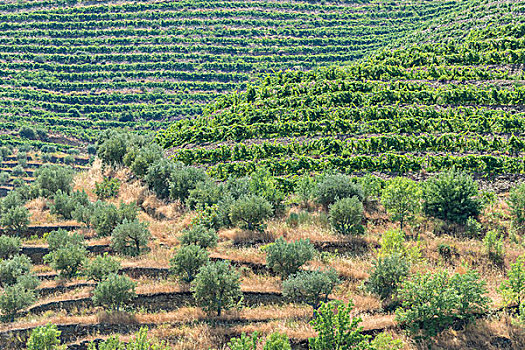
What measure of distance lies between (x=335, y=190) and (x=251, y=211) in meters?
5.19

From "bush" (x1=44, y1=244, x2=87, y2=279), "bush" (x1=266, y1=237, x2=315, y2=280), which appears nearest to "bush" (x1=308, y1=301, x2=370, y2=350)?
"bush" (x1=266, y1=237, x2=315, y2=280)

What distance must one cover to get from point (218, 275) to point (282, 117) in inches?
843

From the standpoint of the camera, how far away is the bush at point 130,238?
25.3 m

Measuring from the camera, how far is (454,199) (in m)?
26.4

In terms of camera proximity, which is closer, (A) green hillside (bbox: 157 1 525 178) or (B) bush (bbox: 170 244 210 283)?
(B) bush (bbox: 170 244 210 283)

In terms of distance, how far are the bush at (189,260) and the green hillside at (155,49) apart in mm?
57884

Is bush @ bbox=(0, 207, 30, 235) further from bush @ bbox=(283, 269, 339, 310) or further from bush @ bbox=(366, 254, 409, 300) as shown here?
bush @ bbox=(366, 254, 409, 300)

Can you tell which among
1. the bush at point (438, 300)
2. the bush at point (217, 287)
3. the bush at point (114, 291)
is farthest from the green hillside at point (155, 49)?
the bush at point (438, 300)

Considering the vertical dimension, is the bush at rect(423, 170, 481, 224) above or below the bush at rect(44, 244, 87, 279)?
above

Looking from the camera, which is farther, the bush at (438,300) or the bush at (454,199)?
the bush at (454,199)

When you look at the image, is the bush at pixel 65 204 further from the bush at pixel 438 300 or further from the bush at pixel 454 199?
the bush at pixel 454 199

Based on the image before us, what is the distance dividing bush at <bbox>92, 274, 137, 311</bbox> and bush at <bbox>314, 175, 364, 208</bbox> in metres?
11.8

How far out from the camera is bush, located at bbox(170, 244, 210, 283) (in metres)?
22.2

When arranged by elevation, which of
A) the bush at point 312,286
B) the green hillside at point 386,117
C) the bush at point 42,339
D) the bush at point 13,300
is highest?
the green hillside at point 386,117
